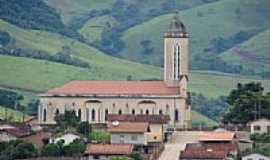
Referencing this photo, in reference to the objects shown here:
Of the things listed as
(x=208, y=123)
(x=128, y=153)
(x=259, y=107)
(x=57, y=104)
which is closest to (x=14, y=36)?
(x=208, y=123)

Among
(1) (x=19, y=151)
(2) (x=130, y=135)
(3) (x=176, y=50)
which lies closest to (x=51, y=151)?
(1) (x=19, y=151)

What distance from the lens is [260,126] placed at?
326 ft

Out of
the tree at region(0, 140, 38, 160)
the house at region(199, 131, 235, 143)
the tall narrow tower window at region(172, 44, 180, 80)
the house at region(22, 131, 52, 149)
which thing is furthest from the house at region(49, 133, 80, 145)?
the tall narrow tower window at region(172, 44, 180, 80)

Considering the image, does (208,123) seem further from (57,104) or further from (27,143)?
(27,143)

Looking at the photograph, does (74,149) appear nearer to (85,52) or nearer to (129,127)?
(129,127)

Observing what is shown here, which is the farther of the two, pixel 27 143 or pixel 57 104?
pixel 57 104

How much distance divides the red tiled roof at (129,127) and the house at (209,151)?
130 inches

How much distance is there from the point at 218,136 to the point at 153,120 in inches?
255

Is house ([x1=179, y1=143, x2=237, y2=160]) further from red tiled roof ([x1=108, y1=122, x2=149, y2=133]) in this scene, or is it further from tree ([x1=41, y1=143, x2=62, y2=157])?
tree ([x1=41, y1=143, x2=62, y2=157])

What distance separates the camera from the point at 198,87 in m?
168

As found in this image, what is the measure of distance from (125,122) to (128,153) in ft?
30.4

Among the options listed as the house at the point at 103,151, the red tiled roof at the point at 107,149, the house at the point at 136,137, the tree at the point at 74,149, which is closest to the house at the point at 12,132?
the house at the point at 136,137

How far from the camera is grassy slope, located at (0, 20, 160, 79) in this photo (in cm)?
16898

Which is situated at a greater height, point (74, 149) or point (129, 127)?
point (129, 127)
